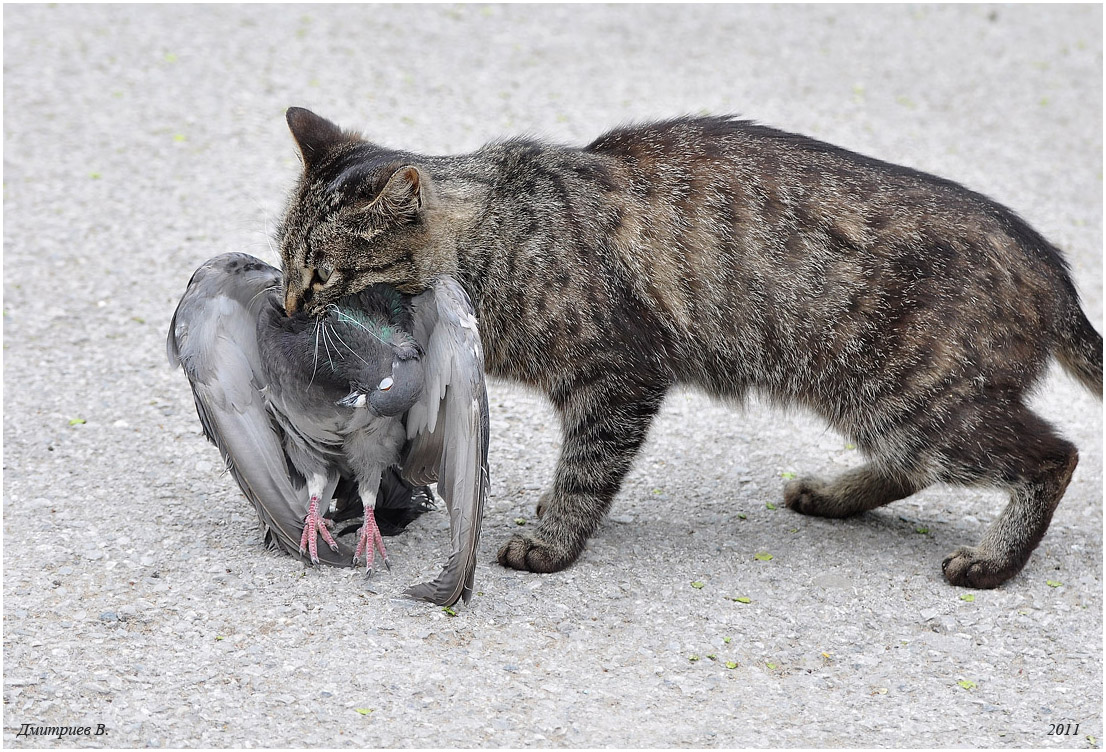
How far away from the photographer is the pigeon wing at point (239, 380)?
12.7 feet

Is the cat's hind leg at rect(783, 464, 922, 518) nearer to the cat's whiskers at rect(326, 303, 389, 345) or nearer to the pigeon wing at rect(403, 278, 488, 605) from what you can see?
the pigeon wing at rect(403, 278, 488, 605)

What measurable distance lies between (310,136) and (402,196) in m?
0.59

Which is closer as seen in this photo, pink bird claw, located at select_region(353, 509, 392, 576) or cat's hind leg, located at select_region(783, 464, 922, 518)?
pink bird claw, located at select_region(353, 509, 392, 576)

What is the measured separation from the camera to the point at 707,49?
34.6 ft

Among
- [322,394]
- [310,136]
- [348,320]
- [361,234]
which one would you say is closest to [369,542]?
[322,394]

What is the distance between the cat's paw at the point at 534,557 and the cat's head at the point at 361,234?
1.00 metres

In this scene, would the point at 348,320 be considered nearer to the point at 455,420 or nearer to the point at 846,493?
the point at 455,420

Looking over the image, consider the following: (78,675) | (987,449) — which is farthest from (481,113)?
(78,675)

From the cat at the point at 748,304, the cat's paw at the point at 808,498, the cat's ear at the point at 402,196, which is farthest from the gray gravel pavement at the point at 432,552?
the cat's ear at the point at 402,196

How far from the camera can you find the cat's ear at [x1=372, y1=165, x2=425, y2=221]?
3803 mm

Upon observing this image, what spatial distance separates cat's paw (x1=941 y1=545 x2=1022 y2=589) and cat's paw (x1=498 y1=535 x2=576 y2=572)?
4.69 ft

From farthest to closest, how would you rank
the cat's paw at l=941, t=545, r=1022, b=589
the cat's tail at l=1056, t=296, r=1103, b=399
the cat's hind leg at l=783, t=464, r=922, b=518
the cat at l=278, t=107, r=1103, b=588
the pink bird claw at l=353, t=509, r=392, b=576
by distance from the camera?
the cat's hind leg at l=783, t=464, r=922, b=518
the cat's tail at l=1056, t=296, r=1103, b=399
the cat's paw at l=941, t=545, r=1022, b=589
the cat at l=278, t=107, r=1103, b=588
the pink bird claw at l=353, t=509, r=392, b=576

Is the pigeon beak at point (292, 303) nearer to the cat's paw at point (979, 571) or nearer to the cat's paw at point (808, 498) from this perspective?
the cat's paw at point (808, 498)

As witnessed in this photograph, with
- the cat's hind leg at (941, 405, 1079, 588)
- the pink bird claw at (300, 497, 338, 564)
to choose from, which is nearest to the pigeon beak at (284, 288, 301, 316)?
the pink bird claw at (300, 497, 338, 564)
